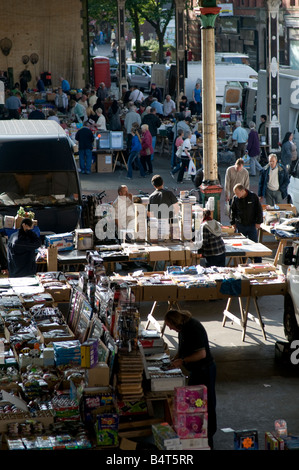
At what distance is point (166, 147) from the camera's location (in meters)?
29.0

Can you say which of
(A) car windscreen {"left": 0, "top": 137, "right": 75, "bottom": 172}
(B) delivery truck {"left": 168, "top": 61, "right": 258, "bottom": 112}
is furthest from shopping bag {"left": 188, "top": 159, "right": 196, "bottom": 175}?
(B) delivery truck {"left": 168, "top": 61, "right": 258, "bottom": 112}

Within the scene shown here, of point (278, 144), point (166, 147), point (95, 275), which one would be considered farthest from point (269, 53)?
point (95, 275)

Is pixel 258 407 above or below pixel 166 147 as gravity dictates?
below

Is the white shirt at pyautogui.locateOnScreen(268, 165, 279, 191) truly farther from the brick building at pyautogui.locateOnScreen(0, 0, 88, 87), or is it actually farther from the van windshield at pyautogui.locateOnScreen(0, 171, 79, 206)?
the brick building at pyautogui.locateOnScreen(0, 0, 88, 87)

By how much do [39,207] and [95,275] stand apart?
207 inches

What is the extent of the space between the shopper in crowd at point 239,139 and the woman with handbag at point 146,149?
8.22 ft

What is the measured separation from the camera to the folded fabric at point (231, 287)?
494 inches

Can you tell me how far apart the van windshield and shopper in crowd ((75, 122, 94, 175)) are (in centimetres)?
744

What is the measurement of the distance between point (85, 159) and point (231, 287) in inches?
527

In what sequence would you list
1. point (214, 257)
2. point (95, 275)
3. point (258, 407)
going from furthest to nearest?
point (214, 257)
point (95, 275)
point (258, 407)

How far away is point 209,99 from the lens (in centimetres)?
1708

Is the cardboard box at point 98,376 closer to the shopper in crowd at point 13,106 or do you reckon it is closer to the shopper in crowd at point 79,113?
the shopper in crowd at point 79,113

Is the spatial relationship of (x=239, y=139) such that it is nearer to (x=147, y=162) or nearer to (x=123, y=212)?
(x=147, y=162)
